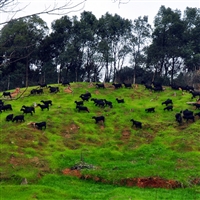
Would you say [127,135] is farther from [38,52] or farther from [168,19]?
[38,52]

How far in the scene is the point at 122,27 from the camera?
232 ft

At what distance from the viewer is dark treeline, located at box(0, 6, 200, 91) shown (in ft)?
216

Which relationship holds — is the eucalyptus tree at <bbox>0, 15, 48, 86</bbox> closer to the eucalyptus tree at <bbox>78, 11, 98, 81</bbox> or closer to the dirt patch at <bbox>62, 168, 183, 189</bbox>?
the dirt patch at <bbox>62, 168, 183, 189</bbox>

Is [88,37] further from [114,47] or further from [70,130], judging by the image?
[70,130]

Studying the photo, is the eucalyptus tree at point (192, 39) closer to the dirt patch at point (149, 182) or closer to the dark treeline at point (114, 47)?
the dark treeline at point (114, 47)

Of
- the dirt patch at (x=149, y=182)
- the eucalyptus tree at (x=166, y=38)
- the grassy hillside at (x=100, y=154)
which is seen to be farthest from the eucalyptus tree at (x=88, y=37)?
the dirt patch at (x=149, y=182)

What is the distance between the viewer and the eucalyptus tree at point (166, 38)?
65250 mm

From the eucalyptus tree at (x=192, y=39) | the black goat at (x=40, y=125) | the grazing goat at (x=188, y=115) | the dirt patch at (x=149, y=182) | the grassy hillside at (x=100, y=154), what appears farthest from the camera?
the eucalyptus tree at (x=192, y=39)

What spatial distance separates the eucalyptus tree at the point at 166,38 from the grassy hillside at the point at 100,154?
22.5 metres

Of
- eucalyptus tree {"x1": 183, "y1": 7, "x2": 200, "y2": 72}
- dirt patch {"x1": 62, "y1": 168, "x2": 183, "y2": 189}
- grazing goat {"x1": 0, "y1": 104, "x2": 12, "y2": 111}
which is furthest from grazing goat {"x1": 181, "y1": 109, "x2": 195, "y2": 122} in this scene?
eucalyptus tree {"x1": 183, "y1": 7, "x2": 200, "y2": 72}

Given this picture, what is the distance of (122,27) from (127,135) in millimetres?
41084

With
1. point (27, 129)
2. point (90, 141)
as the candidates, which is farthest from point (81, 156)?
point (27, 129)

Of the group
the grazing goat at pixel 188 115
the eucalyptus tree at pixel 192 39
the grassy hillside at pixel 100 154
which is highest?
the eucalyptus tree at pixel 192 39

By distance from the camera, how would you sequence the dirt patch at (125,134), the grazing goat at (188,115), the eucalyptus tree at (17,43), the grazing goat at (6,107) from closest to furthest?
the eucalyptus tree at (17,43), the dirt patch at (125,134), the grazing goat at (188,115), the grazing goat at (6,107)
